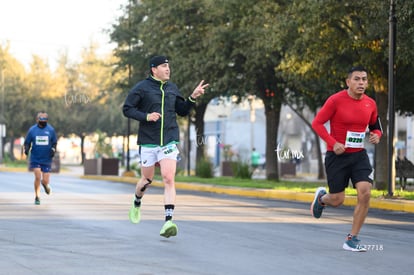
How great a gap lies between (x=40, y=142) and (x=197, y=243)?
8.37m

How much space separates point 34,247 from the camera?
9781 millimetres

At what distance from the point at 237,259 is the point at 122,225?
398 centimetres

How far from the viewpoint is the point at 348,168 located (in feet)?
Result: 33.0

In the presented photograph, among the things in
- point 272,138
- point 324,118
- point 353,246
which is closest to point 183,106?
point 324,118

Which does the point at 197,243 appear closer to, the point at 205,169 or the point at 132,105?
the point at 132,105

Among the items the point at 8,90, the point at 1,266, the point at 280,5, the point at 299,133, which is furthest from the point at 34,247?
the point at 8,90

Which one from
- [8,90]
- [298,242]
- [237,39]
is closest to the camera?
[298,242]

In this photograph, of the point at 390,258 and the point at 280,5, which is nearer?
the point at 390,258

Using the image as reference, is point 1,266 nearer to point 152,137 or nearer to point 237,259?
point 237,259

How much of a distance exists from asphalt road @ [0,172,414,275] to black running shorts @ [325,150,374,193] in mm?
754

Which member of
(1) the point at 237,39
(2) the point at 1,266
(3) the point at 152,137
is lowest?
(2) the point at 1,266

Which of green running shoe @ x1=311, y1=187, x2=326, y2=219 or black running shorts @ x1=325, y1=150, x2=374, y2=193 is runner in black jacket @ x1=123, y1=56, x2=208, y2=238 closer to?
green running shoe @ x1=311, y1=187, x2=326, y2=219

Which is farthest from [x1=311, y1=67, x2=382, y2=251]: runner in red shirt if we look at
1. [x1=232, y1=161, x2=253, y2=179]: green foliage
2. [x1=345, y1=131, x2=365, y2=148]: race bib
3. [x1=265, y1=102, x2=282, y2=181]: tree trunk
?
[x1=232, y1=161, x2=253, y2=179]: green foliage

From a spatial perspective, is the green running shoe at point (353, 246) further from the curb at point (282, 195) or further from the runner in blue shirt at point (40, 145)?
the runner in blue shirt at point (40, 145)
